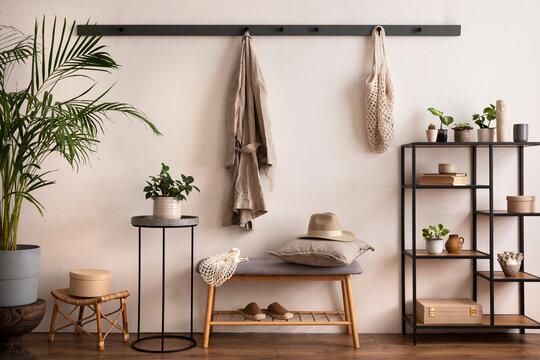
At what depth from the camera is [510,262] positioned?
340 centimetres

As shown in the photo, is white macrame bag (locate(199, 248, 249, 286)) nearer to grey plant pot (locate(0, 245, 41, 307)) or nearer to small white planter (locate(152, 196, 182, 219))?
small white planter (locate(152, 196, 182, 219))

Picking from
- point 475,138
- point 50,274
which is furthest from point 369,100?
point 50,274

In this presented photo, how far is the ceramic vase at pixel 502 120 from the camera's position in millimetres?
3449

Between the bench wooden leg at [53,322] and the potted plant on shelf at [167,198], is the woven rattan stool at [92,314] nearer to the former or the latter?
the bench wooden leg at [53,322]

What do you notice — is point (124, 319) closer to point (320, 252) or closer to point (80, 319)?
point (80, 319)

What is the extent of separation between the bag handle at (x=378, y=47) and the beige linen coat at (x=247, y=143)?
0.81 metres

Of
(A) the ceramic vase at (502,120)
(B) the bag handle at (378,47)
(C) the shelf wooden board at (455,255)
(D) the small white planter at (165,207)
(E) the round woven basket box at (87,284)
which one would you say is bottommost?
(E) the round woven basket box at (87,284)

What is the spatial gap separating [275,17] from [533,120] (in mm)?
1953

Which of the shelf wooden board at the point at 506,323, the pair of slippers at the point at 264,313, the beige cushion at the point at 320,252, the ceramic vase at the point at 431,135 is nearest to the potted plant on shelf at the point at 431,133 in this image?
the ceramic vase at the point at 431,135

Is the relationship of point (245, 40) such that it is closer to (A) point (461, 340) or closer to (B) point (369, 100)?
(B) point (369, 100)

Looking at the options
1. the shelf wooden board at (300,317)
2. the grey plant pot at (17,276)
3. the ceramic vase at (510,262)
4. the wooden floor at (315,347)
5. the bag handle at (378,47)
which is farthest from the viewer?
the bag handle at (378,47)

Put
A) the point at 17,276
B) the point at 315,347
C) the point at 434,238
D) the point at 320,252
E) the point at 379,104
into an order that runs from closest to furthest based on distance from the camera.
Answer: the point at 17,276 < the point at 320,252 < the point at 315,347 < the point at 434,238 < the point at 379,104

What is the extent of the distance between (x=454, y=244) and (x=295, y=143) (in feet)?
4.13

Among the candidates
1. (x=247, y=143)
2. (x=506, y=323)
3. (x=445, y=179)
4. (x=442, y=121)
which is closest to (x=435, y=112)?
(x=442, y=121)
